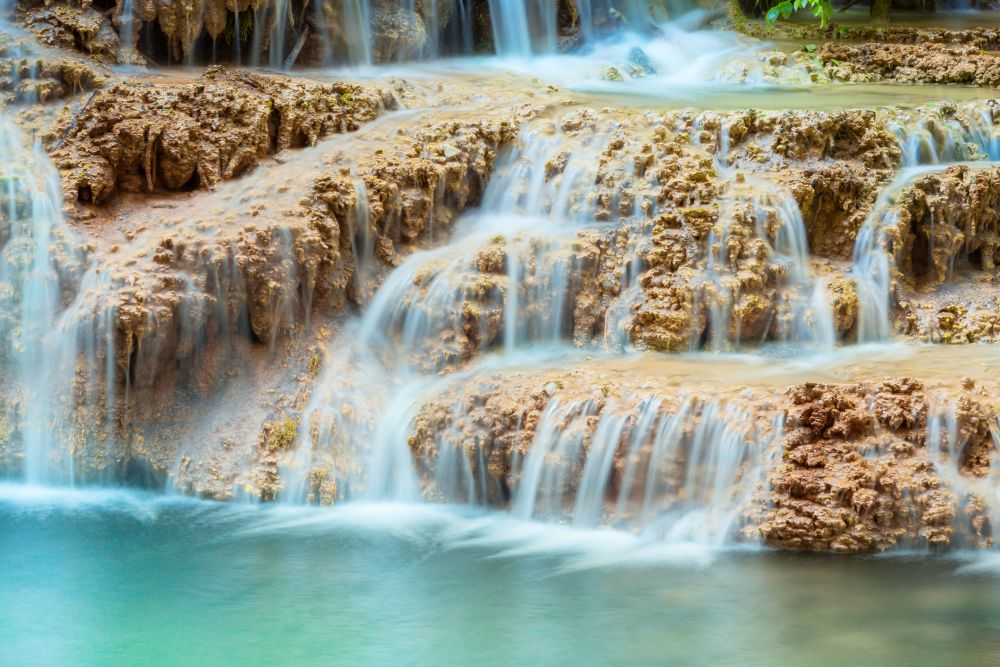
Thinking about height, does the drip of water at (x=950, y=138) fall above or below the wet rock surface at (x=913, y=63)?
below

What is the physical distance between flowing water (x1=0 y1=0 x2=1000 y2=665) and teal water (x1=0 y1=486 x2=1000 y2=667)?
2cm

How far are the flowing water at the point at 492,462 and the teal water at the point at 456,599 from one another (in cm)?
2

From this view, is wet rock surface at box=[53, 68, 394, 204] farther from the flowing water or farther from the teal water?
the teal water

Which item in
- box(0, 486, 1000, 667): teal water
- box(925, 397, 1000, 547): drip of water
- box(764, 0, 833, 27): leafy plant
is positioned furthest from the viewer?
box(764, 0, 833, 27): leafy plant

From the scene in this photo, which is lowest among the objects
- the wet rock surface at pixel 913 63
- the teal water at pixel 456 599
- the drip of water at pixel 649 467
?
the teal water at pixel 456 599

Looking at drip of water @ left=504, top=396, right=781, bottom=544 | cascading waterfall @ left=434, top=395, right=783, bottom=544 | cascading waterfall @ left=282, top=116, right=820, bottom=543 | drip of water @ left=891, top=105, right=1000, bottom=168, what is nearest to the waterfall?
cascading waterfall @ left=282, top=116, right=820, bottom=543

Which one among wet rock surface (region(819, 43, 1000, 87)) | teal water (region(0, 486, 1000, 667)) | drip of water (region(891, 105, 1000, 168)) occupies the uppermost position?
wet rock surface (region(819, 43, 1000, 87))

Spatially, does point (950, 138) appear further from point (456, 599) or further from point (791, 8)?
point (456, 599)

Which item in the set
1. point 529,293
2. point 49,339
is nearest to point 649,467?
point 529,293

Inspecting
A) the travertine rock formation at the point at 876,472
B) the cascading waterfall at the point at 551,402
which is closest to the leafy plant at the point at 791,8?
the cascading waterfall at the point at 551,402

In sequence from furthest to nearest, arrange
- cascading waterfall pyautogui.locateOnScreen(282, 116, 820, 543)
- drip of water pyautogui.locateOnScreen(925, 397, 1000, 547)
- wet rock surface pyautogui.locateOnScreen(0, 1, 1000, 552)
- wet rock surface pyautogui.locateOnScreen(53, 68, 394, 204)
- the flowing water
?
wet rock surface pyautogui.locateOnScreen(53, 68, 394, 204), cascading waterfall pyautogui.locateOnScreen(282, 116, 820, 543), wet rock surface pyautogui.locateOnScreen(0, 1, 1000, 552), drip of water pyautogui.locateOnScreen(925, 397, 1000, 547), the flowing water

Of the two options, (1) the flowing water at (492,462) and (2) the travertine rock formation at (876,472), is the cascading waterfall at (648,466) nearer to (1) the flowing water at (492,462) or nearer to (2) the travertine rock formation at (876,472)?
(1) the flowing water at (492,462)

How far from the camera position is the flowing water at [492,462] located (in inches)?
230

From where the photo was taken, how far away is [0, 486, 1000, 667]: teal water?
5621 mm
